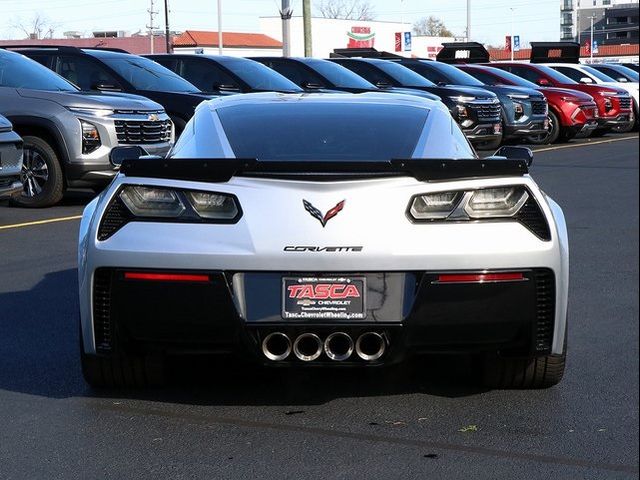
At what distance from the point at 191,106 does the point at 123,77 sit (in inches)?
39.8

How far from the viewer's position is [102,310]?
477 cm

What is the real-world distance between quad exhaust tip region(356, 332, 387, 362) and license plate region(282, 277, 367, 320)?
5.1 inches

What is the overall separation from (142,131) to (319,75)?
26.4 feet

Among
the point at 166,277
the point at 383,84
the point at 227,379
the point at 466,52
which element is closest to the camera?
the point at 166,277

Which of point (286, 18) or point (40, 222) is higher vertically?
point (286, 18)

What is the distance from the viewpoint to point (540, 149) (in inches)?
960

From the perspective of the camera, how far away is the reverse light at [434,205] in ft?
15.0

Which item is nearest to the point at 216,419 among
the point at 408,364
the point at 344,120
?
the point at 408,364

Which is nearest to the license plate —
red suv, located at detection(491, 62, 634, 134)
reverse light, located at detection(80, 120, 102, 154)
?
reverse light, located at detection(80, 120, 102, 154)

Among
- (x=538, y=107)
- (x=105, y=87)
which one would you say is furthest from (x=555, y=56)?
(x=105, y=87)

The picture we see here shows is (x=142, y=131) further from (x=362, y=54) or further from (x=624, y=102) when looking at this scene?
(x=362, y=54)

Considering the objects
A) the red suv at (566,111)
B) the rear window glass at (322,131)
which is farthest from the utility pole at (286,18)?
the rear window glass at (322,131)

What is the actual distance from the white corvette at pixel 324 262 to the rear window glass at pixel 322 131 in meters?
0.73

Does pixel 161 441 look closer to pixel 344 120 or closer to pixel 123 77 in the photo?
pixel 344 120
